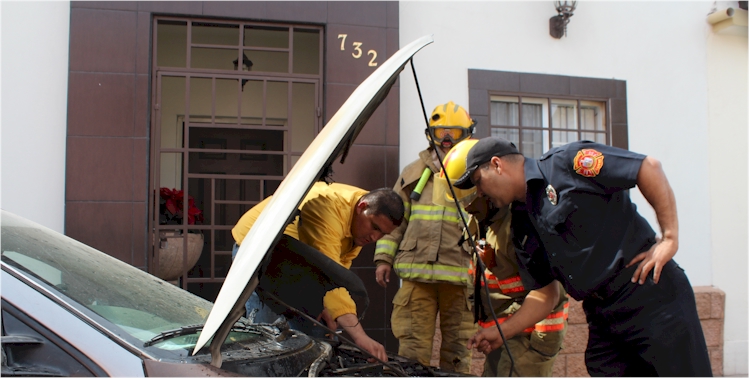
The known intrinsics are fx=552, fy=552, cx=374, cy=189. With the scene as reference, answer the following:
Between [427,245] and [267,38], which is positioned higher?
[267,38]

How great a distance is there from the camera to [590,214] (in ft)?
7.48

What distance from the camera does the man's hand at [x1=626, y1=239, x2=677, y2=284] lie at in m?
2.16

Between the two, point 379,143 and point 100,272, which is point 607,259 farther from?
point 379,143

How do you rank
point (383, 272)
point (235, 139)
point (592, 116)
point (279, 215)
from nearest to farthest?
point (279, 215) → point (383, 272) → point (592, 116) → point (235, 139)

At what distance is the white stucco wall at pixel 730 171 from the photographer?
5180 mm

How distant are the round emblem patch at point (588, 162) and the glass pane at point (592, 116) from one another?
10.3 feet

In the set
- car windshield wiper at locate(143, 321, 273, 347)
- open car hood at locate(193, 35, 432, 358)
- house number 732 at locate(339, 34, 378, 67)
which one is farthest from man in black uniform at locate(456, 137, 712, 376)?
house number 732 at locate(339, 34, 378, 67)

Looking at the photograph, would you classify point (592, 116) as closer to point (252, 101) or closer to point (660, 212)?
point (660, 212)

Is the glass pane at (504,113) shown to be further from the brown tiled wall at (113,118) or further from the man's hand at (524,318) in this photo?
the man's hand at (524,318)

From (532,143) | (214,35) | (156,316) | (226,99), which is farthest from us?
(226,99)

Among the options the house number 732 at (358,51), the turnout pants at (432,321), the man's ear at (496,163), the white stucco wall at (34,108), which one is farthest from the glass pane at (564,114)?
the white stucco wall at (34,108)

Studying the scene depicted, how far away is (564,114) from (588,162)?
3078 mm

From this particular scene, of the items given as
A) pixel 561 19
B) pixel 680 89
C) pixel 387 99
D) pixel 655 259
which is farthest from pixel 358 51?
pixel 680 89

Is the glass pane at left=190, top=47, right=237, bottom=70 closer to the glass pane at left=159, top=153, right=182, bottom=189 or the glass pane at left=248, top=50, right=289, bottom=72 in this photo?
the glass pane at left=248, top=50, right=289, bottom=72
